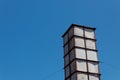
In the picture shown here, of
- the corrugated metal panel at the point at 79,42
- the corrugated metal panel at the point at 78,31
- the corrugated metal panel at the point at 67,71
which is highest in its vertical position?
the corrugated metal panel at the point at 78,31

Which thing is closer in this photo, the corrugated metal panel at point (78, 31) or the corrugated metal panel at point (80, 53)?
the corrugated metal panel at point (80, 53)

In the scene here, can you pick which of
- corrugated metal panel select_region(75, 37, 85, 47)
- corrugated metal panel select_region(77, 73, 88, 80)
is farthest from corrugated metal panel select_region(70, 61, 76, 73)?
corrugated metal panel select_region(75, 37, 85, 47)

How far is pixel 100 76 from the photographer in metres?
35.8

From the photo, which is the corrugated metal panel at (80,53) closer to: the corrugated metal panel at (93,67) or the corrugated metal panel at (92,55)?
the corrugated metal panel at (92,55)

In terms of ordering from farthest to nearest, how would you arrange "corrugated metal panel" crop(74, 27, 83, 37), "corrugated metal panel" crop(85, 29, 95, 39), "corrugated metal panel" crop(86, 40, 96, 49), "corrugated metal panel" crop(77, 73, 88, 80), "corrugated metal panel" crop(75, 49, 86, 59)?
"corrugated metal panel" crop(85, 29, 95, 39) → "corrugated metal panel" crop(74, 27, 83, 37) → "corrugated metal panel" crop(86, 40, 96, 49) → "corrugated metal panel" crop(75, 49, 86, 59) → "corrugated metal panel" crop(77, 73, 88, 80)

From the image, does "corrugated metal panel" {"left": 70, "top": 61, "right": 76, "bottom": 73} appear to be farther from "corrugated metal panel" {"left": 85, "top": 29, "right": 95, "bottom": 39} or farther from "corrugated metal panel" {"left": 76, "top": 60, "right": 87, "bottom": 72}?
"corrugated metal panel" {"left": 85, "top": 29, "right": 95, "bottom": 39}

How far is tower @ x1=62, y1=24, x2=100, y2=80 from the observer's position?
34.9m

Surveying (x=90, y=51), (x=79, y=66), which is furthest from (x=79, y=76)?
(x=90, y=51)

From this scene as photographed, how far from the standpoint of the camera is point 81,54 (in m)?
35.5

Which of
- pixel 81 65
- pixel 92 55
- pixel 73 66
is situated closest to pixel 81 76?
pixel 81 65

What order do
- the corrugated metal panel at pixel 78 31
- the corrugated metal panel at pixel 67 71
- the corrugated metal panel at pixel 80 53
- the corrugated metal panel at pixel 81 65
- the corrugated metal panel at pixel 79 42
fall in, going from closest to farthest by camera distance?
the corrugated metal panel at pixel 81 65 → the corrugated metal panel at pixel 80 53 → the corrugated metal panel at pixel 79 42 → the corrugated metal panel at pixel 67 71 → the corrugated metal panel at pixel 78 31

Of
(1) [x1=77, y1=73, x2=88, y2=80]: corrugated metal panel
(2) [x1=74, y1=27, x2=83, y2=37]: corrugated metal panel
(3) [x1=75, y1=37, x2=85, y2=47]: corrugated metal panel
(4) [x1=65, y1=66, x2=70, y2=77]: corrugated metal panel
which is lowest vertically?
(1) [x1=77, y1=73, x2=88, y2=80]: corrugated metal panel

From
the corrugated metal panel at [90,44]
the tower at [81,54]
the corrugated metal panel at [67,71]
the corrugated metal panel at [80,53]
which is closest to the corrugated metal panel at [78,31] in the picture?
the tower at [81,54]

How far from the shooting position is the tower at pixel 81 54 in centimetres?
3488
